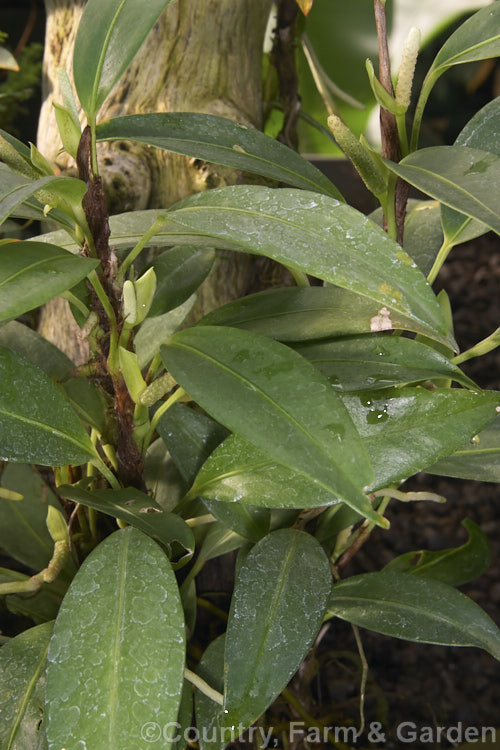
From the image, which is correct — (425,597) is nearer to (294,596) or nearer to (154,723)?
(294,596)

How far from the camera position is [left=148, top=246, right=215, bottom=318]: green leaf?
0.67 metres

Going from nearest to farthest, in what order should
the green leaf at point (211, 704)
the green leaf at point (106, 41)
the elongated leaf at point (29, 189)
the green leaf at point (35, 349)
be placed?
the elongated leaf at point (29, 189) → the green leaf at point (106, 41) → the green leaf at point (211, 704) → the green leaf at point (35, 349)

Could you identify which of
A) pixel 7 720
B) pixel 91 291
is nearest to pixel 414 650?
pixel 7 720

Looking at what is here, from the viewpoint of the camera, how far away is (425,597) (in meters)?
0.67

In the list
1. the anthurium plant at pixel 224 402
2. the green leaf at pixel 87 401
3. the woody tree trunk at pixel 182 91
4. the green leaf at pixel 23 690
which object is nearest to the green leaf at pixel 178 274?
the anthurium plant at pixel 224 402

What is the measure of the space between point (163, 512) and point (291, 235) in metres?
0.28

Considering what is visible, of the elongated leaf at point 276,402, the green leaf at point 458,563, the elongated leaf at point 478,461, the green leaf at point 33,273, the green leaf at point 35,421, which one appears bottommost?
the green leaf at point 458,563

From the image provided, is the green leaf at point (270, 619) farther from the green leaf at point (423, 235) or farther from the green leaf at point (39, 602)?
the green leaf at point (423, 235)

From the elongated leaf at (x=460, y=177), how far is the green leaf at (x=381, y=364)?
0.12 m

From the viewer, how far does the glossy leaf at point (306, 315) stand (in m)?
0.56

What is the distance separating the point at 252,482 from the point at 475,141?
0.39 meters

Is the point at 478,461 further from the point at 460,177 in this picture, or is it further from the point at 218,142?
the point at 218,142

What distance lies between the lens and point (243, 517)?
0.66 m

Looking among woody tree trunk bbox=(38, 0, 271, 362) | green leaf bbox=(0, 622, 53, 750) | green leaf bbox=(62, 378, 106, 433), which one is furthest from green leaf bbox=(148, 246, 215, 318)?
green leaf bbox=(0, 622, 53, 750)
